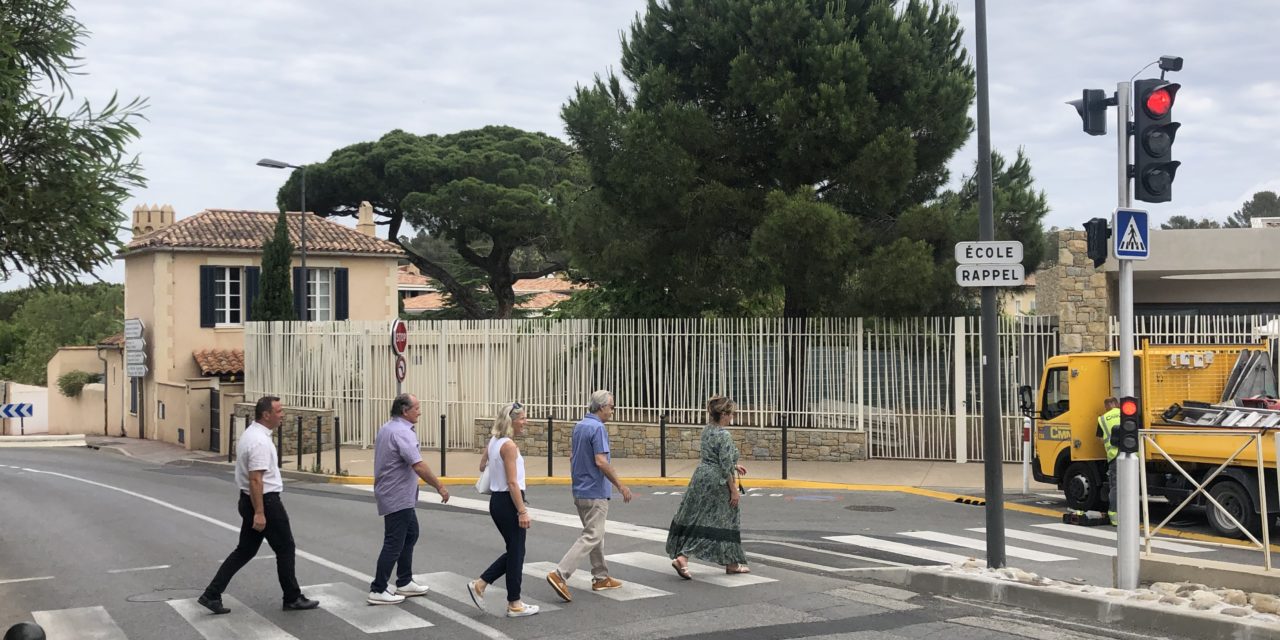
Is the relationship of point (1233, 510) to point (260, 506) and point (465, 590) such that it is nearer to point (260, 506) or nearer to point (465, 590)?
point (465, 590)

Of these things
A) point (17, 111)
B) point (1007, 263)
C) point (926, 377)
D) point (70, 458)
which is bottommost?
point (70, 458)

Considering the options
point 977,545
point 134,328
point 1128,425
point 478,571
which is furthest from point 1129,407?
point 134,328

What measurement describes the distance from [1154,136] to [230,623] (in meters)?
8.07

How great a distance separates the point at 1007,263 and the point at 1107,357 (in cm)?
522

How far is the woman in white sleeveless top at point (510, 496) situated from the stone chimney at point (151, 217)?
110ft

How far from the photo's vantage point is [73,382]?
4397cm

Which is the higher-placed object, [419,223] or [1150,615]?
[419,223]

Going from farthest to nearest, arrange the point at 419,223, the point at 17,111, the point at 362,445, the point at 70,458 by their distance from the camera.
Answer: the point at 419,223 → the point at 70,458 → the point at 362,445 → the point at 17,111

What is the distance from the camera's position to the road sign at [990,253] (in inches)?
405

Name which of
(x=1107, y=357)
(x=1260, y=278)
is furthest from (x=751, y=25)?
(x=1260, y=278)

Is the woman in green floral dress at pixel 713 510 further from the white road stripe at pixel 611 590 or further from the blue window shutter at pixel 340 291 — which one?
the blue window shutter at pixel 340 291

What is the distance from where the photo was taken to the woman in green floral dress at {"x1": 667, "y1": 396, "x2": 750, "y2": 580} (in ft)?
31.8

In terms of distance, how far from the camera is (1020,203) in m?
21.3

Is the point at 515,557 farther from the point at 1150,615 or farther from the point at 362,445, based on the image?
the point at 362,445
